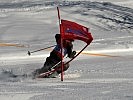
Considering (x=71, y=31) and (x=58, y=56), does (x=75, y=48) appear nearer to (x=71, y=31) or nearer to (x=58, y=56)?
(x=58, y=56)

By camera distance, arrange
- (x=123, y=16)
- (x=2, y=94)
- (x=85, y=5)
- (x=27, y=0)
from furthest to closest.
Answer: (x=27, y=0)
(x=85, y=5)
(x=123, y=16)
(x=2, y=94)

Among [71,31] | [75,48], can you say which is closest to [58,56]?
[71,31]

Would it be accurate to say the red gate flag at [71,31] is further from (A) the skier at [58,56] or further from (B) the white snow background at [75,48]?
(B) the white snow background at [75,48]


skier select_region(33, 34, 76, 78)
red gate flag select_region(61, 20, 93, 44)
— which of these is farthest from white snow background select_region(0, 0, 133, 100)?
red gate flag select_region(61, 20, 93, 44)

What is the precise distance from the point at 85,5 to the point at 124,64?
1190 cm

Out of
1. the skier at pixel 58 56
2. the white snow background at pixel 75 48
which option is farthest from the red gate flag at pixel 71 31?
the white snow background at pixel 75 48

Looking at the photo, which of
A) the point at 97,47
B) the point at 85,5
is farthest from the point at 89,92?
the point at 85,5

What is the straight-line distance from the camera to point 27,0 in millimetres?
28891

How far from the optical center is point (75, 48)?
642 inches

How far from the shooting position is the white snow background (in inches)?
329

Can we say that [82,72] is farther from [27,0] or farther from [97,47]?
[27,0]

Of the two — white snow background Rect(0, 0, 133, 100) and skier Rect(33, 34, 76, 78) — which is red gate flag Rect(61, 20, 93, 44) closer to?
skier Rect(33, 34, 76, 78)

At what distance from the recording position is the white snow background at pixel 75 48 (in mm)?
8352

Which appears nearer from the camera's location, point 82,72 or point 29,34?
point 82,72
